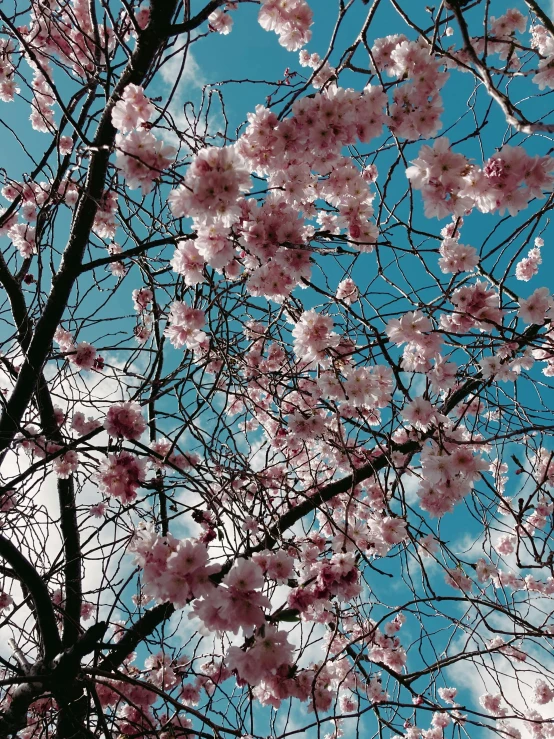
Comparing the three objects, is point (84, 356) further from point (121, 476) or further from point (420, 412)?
point (420, 412)

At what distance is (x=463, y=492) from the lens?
2238 mm

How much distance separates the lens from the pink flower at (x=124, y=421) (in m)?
2.20

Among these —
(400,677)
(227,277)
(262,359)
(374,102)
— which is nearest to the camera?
(374,102)

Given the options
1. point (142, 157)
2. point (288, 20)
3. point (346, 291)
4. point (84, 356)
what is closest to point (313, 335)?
point (142, 157)

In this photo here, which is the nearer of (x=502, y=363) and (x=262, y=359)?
(x=502, y=363)

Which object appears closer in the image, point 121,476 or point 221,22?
point 121,476

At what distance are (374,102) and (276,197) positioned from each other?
55 cm

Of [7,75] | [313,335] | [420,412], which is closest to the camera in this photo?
[313,335]

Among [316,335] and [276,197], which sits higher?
[276,197]

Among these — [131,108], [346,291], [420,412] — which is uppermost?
[346,291]

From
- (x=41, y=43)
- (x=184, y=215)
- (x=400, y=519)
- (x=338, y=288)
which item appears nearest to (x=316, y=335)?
(x=184, y=215)

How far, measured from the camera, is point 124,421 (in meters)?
2.21

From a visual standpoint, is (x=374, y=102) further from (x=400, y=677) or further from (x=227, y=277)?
(x=400, y=677)

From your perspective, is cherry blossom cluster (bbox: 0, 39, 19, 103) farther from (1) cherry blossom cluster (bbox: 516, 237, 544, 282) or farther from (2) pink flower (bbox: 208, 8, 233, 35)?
(1) cherry blossom cluster (bbox: 516, 237, 544, 282)
